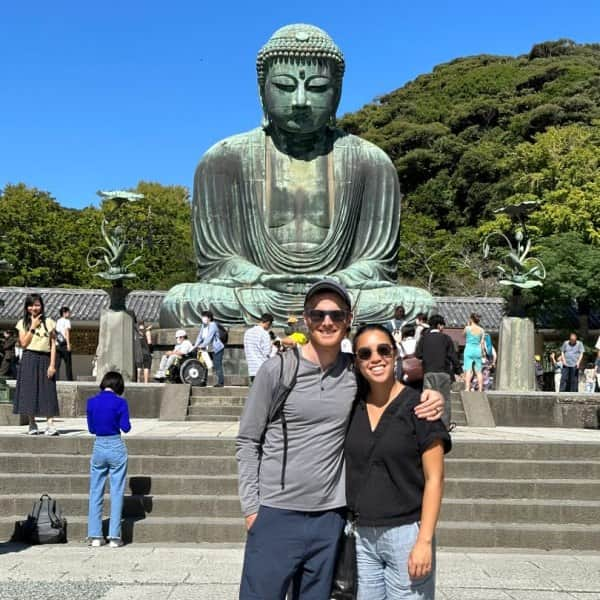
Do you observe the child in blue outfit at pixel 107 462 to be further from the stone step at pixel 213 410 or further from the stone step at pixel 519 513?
the stone step at pixel 213 410

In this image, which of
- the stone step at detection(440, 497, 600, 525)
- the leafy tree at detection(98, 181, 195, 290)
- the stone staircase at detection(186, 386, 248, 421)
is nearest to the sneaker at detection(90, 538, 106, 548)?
the stone step at detection(440, 497, 600, 525)

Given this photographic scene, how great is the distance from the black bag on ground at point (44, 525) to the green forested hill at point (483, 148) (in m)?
22.1

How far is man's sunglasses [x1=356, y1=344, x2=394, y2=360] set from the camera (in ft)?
9.09

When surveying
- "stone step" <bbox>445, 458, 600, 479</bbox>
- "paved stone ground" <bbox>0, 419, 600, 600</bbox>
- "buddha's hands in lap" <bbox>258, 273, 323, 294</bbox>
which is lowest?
"paved stone ground" <bbox>0, 419, 600, 600</bbox>

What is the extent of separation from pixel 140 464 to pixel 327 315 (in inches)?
168

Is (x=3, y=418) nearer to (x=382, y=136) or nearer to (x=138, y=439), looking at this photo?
(x=138, y=439)

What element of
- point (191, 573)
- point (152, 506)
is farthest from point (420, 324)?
point (191, 573)

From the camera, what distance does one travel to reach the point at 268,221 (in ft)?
46.5

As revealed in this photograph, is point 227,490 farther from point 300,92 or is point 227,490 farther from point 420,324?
point 300,92

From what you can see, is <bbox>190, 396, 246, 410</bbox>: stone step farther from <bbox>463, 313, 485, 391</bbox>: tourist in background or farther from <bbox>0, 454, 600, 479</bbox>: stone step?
<bbox>0, 454, 600, 479</bbox>: stone step

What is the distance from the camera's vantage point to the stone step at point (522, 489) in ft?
21.1

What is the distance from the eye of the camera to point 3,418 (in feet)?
30.5

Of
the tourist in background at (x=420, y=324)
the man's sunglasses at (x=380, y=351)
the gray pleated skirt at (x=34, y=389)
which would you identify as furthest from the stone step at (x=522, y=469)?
the man's sunglasses at (x=380, y=351)

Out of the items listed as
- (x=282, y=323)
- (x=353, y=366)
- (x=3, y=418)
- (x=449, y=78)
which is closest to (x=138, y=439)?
(x=3, y=418)
